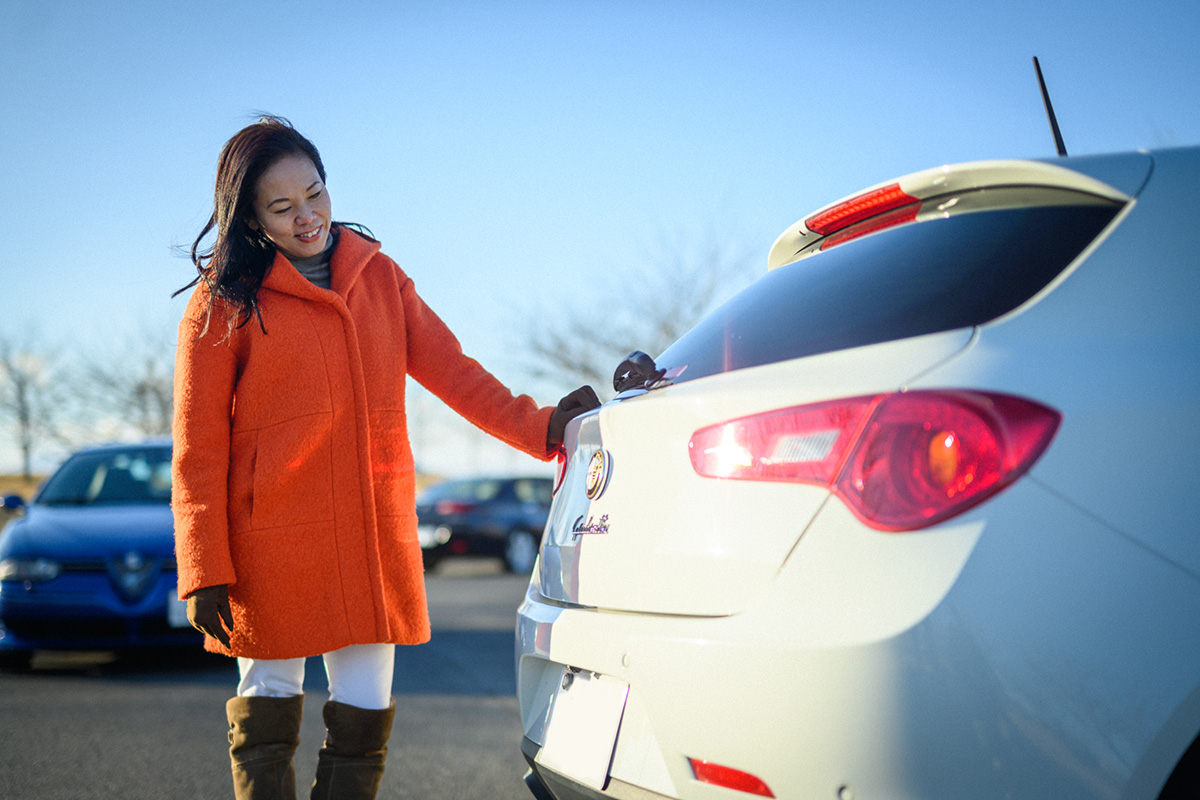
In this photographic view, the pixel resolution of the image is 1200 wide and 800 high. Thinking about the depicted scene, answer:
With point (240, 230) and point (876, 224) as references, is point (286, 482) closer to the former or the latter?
point (240, 230)

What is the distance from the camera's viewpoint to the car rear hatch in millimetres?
1553

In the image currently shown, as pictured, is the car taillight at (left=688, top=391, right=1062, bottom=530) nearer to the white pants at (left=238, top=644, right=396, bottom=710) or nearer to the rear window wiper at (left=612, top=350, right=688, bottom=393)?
the rear window wiper at (left=612, top=350, right=688, bottom=393)

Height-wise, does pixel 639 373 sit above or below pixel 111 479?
above

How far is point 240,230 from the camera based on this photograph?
7.43 ft

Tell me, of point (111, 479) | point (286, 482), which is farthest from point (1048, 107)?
point (111, 479)

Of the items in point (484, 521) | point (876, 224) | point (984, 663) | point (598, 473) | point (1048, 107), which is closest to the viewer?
point (984, 663)

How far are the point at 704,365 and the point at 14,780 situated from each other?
3.11 m

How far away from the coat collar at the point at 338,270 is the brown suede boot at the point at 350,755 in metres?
0.96

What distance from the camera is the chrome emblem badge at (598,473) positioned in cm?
194

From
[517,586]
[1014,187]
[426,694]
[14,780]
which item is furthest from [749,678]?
[517,586]

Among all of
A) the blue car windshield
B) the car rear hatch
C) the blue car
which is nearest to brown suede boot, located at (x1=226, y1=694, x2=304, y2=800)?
the car rear hatch

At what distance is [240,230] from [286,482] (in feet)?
2.02

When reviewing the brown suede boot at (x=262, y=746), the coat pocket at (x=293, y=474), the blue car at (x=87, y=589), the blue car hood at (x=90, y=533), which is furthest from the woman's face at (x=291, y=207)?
the blue car at (x=87, y=589)

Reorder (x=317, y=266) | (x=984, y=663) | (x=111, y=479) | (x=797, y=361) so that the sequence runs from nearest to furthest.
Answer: (x=984, y=663)
(x=797, y=361)
(x=317, y=266)
(x=111, y=479)
